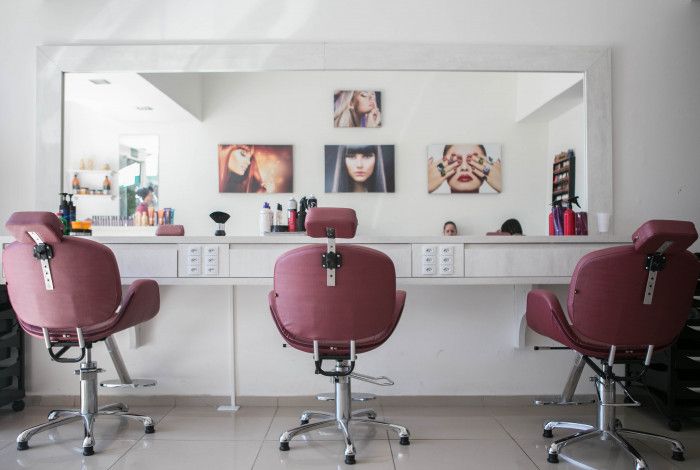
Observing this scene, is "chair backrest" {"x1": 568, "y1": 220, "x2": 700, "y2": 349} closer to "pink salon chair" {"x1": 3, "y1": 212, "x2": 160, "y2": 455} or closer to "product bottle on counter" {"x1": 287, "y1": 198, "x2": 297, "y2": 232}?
"product bottle on counter" {"x1": 287, "y1": 198, "x2": 297, "y2": 232}

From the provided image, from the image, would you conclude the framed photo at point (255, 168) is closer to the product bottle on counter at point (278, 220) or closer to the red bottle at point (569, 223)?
the product bottle on counter at point (278, 220)

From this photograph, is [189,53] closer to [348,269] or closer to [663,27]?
[348,269]

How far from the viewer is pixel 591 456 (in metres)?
2.50

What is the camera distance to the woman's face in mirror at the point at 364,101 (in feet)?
11.5

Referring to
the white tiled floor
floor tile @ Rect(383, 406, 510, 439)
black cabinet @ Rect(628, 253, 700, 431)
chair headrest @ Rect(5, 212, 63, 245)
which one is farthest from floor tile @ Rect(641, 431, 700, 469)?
chair headrest @ Rect(5, 212, 63, 245)

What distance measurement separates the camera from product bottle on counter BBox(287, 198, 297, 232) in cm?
343

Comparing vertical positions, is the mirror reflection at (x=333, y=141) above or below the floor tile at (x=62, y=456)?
above

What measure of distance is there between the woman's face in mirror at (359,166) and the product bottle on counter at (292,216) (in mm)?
386

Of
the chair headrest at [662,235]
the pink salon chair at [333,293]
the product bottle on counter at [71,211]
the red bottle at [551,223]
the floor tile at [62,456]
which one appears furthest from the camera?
the red bottle at [551,223]

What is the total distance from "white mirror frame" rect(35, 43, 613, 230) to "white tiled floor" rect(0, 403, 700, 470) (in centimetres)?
135

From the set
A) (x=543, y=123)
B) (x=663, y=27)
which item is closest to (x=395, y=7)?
(x=543, y=123)

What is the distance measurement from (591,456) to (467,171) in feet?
5.69

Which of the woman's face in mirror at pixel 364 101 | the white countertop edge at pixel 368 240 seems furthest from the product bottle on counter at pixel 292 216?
the woman's face in mirror at pixel 364 101

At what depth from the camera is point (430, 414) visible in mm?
3162
